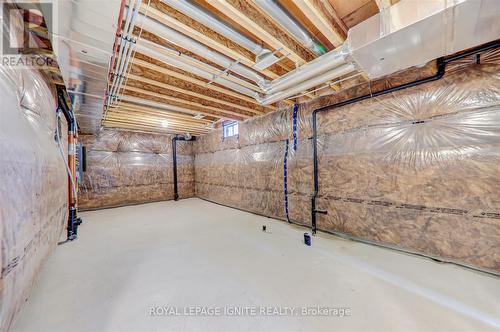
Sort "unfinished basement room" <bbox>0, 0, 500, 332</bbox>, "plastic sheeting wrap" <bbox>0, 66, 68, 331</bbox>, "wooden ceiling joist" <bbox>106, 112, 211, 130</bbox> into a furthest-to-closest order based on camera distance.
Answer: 1. "wooden ceiling joist" <bbox>106, 112, 211, 130</bbox>
2. "unfinished basement room" <bbox>0, 0, 500, 332</bbox>
3. "plastic sheeting wrap" <bbox>0, 66, 68, 331</bbox>

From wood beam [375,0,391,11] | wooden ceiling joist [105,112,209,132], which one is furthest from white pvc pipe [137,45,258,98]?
wooden ceiling joist [105,112,209,132]

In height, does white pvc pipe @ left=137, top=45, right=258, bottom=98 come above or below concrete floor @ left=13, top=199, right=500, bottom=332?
above

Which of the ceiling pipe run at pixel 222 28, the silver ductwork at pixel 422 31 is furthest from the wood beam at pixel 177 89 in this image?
the silver ductwork at pixel 422 31

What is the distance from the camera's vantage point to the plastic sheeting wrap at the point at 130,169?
517 centimetres

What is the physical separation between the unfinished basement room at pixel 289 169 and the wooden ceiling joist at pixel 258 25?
0.6 inches

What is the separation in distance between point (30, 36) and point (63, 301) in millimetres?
2087

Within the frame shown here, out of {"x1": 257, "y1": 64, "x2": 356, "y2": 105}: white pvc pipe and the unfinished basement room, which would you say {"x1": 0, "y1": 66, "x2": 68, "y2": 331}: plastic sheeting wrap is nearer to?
the unfinished basement room

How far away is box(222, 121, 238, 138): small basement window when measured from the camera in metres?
5.19

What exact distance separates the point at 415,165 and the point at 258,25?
7.57ft

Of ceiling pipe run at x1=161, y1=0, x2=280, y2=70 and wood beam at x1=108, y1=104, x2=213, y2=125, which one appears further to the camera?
wood beam at x1=108, y1=104, x2=213, y2=125

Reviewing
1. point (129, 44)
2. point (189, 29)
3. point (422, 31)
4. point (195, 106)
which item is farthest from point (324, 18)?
point (195, 106)

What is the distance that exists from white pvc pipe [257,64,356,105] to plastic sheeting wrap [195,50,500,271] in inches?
32.6

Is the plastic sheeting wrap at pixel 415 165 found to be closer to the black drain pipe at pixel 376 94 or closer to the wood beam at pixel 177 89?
the black drain pipe at pixel 376 94

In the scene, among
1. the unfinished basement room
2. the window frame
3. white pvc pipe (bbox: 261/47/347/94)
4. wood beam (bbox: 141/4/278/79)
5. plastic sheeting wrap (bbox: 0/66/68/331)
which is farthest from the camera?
the window frame
